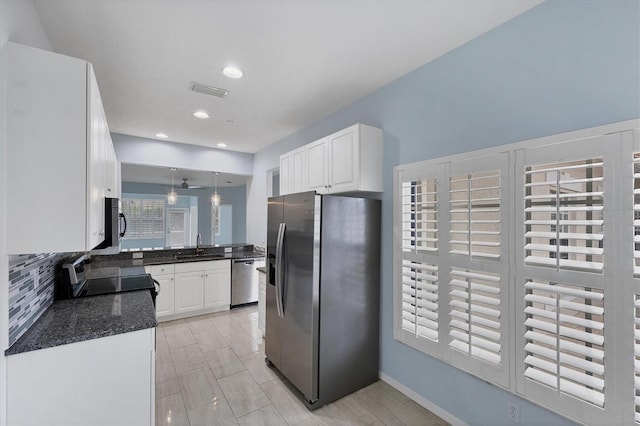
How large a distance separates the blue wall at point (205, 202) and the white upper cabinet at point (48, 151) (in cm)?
346

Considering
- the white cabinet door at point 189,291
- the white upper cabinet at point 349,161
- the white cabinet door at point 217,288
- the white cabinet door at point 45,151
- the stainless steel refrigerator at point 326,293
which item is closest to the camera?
the white cabinet door at point 45,151

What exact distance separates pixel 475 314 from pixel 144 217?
4.69 meters

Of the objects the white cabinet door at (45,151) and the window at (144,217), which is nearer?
the white cabinet door at (45,151)

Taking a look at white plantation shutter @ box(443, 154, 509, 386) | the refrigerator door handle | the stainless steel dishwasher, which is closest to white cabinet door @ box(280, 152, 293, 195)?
the refrigerator door handle

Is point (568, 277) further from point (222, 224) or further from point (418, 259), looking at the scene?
point (222, 224)

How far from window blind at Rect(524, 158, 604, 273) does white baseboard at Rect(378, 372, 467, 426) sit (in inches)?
50.8

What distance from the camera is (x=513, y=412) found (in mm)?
1795

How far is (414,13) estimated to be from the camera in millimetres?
1787

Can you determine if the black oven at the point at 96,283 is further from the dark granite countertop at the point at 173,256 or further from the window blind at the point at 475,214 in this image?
the window blind at the point at 475,214

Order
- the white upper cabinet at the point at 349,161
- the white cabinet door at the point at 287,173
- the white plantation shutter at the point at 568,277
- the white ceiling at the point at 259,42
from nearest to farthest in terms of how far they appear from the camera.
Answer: the white plantation shutter at the point at 568,277 → the white ceiling at the point at 259,42 → the white upper cabinet at the point at 349,161 → the white cabinet door at the point at 287,173

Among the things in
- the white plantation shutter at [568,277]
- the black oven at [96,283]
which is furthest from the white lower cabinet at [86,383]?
the white plantation shutter at [568,277]

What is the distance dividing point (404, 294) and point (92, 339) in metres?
2.14

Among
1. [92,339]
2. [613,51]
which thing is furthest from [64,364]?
[613,51]

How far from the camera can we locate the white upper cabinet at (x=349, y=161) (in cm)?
260
